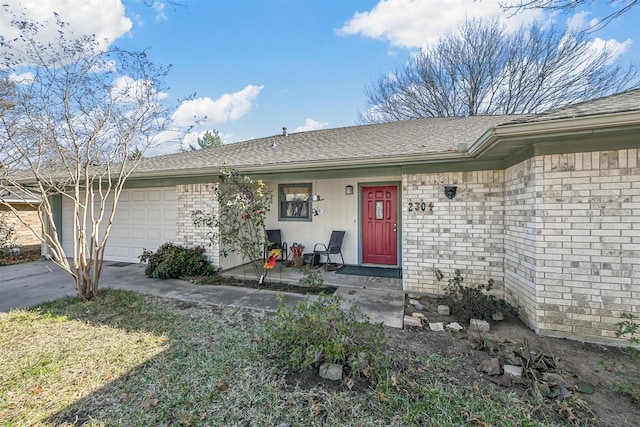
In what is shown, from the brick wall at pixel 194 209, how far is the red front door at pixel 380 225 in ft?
11.4

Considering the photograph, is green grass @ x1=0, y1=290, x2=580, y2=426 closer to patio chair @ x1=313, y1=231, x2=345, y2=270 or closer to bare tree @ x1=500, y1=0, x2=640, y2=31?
patio chair @ x1=313, y1=231, x2=345, y2=270

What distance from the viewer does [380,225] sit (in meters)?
6.91

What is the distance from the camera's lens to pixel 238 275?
6355 millimetres

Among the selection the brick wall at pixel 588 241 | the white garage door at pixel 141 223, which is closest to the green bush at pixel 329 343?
the brick wall at pixel 588 241

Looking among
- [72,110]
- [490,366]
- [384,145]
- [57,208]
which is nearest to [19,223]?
[57,208]

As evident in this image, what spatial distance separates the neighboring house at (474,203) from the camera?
3.13m

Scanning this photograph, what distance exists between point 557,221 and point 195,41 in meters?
6.73

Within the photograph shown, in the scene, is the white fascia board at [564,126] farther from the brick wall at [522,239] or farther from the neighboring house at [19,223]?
the neighboring house at [19,223]

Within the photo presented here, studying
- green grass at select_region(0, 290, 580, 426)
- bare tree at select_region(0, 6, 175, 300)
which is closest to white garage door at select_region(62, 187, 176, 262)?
bare tree at select_region(0, 6, 175, 300)

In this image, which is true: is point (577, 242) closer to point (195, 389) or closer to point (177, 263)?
point (195, 389)

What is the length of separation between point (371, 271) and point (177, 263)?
13.8ft

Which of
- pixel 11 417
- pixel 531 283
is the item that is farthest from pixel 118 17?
pixel 531 283

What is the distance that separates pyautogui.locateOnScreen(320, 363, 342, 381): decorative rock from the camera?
2.52 metres

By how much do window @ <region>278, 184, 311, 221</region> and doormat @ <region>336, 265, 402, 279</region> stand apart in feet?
5.62
